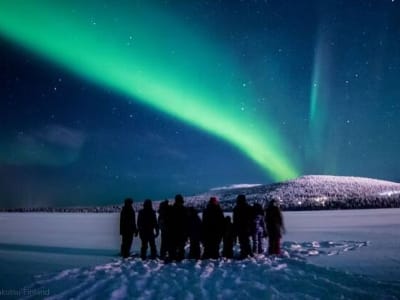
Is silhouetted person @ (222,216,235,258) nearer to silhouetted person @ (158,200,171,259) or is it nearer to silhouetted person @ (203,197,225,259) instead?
silhouetted person @ (203,197,225,259)

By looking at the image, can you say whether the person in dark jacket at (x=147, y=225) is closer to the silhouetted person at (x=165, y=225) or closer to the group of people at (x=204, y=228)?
the group of people at (x=204, y=228)

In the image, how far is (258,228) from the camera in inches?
561

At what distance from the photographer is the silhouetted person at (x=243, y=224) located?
1373cm

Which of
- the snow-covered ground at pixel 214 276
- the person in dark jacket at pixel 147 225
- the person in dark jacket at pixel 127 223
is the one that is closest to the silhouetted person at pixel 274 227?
the snow-covered ground at pixel 214 276

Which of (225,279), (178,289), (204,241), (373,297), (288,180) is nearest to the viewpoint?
(373,297)

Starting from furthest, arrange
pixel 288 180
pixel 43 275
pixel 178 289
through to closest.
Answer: pixel 288 180
pixel 43 275
pixel 178 289

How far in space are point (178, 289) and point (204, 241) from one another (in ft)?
16.4

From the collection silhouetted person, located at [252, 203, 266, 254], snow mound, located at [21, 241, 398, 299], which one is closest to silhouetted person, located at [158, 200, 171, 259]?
snow mound, located at [21, 241, 398, 299]

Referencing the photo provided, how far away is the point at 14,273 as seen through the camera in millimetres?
11211

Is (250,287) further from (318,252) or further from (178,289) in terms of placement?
(318,252)

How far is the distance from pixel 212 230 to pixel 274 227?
7.41 feet

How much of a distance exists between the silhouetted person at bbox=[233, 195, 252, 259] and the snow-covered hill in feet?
253

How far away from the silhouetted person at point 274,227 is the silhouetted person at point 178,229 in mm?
3032

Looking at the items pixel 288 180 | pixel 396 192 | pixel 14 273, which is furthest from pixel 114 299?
pixel 288 180
